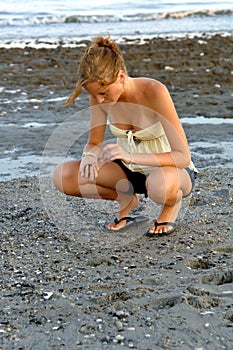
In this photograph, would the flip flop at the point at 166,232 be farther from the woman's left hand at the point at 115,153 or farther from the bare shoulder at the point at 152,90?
the bare shoulder at the point at 152,90

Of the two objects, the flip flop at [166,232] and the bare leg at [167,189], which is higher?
the bare leg at [167,189]

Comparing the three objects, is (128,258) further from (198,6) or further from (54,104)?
(198,6)

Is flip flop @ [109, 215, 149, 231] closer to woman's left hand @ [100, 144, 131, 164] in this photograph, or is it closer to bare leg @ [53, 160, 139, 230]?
bare leg @ [53, 160, 139, 230]

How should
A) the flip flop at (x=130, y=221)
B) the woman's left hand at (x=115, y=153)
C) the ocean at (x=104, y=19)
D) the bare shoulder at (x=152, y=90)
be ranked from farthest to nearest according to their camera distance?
the ocean at (x=104, y=19), the flip flop at (x=130, y=221), the bare shoulder at (x=152, y=90), the woman's left hand at (x=115, y=153)

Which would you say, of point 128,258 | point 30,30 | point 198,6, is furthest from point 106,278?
point 198,6

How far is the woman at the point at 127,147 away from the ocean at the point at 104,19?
40.3ft

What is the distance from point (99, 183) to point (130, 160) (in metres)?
0.48

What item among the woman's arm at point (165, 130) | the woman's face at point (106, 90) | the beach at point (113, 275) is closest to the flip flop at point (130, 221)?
the beach at point (113, 275)

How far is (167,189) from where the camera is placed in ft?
14.9

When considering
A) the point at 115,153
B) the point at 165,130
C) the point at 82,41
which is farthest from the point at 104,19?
the point at 115,153

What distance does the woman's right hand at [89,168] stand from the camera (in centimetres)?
463

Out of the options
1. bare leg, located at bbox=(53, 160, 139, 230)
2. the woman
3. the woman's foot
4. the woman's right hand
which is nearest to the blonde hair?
the woman

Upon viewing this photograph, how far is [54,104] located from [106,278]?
657 centimetres

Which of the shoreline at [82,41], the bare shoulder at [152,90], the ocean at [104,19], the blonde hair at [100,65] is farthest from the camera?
the ocean at [104,19]
